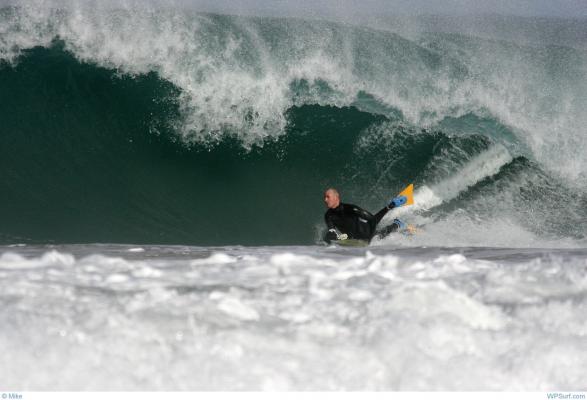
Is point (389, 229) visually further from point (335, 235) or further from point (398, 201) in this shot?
point (335, 235)

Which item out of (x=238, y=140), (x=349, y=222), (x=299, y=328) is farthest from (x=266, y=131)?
(x=299, y=328)

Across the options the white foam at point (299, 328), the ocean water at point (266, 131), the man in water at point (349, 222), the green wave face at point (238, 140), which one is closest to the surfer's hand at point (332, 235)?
the man in water at point (349, 222)

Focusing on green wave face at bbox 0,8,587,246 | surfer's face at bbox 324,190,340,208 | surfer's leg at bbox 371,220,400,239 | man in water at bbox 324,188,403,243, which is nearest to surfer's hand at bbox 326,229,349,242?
man in water at bbox 324,188,403,243

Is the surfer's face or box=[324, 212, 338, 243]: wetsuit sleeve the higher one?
the surfer's face

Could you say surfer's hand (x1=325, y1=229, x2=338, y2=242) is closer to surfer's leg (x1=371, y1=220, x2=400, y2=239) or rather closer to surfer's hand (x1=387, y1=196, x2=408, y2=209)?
surfer's leg (x1=371, y1=220, x2=400, y2=239)

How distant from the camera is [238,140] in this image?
870cm

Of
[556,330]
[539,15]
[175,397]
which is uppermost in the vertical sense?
[539,15]

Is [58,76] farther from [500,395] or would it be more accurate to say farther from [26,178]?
[500,395]

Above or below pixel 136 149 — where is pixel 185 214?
below

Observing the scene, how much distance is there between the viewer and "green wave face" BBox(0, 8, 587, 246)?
8422 mm

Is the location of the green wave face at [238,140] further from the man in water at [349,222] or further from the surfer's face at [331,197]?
the surfer's face at [331,197]

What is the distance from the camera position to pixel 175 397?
2.99m

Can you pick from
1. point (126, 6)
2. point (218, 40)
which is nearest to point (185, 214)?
point (218, 40)

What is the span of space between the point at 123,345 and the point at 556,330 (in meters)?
2.23
